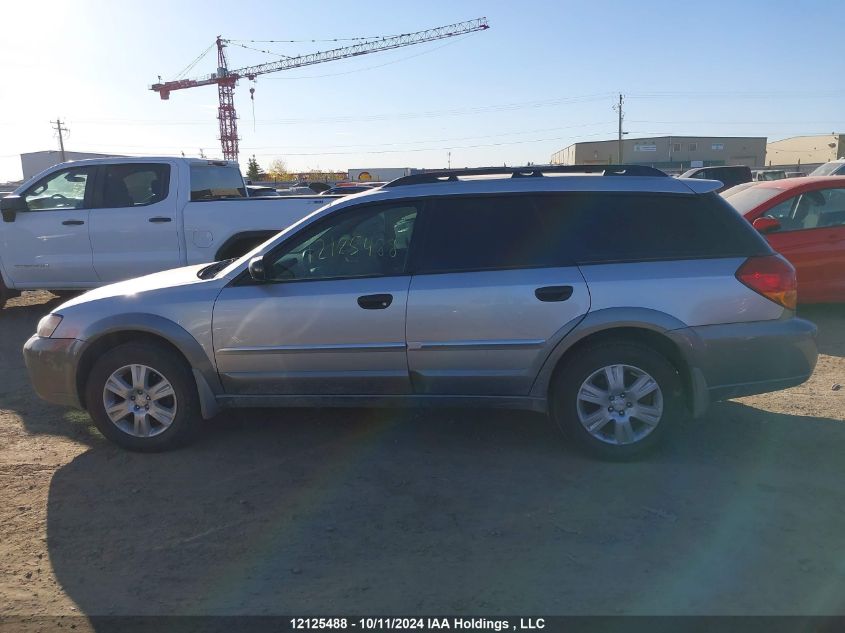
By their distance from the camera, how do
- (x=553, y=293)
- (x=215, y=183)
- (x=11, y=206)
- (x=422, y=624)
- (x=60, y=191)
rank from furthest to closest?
(x=215, y=183) < (x=60, y=191) < (x=11, y=206) < (x=553, y=293) < (x=422, y=624)

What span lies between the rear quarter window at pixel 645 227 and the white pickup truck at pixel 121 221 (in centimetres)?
449

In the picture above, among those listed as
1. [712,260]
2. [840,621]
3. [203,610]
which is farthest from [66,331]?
[840,621]

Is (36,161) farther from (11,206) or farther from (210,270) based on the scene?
(210,270)

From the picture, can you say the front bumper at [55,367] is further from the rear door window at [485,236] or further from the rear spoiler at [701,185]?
the rear spoiler at [701,185]

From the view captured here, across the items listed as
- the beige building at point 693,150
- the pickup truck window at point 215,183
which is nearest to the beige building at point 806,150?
the beige building at point 693,150

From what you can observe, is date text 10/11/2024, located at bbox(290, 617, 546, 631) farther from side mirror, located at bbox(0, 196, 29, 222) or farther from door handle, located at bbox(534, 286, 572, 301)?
side mirror, located at bbox(0, 196, 29, 222)

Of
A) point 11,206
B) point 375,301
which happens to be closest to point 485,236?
point 375,301

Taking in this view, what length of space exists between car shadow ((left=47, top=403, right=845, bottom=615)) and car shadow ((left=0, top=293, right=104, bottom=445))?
0.63 meters

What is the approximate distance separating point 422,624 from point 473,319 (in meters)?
1.96

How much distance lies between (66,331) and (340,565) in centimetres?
268

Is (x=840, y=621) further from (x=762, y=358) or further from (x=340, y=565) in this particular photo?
(x=340, y=565)

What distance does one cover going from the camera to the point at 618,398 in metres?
4.45

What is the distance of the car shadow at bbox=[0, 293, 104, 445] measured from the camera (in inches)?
211

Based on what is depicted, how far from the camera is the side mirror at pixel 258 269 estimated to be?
15.2ft
